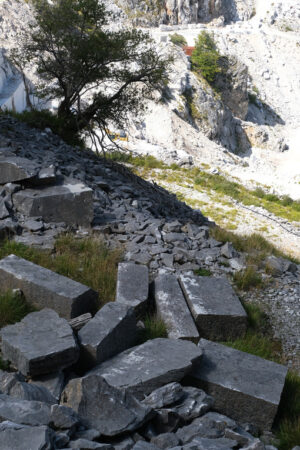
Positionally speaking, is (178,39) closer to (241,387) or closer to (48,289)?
(48,289)

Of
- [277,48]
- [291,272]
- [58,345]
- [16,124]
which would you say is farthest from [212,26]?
[58,345]

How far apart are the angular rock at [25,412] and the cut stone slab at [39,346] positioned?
54 centimetres

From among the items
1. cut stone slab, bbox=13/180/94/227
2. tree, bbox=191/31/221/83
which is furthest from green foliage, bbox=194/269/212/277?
tree, bbox=191/31/221/83

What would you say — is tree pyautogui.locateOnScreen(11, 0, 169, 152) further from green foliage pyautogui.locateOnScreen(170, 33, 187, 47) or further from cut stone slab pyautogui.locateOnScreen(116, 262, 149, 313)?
green foliage pyautogui.locateOnScreen(170, 33, 187, 47)

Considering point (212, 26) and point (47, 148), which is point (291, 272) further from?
point (212, 26)

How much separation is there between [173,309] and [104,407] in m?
1.89

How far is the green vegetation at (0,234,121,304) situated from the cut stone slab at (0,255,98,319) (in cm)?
49

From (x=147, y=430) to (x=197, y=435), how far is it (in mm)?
334

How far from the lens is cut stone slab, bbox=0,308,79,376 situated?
3.05 m

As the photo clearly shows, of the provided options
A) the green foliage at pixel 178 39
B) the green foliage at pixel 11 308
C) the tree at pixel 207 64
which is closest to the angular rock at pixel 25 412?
the green foliage at pixel 11 308

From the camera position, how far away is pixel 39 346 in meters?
3.15

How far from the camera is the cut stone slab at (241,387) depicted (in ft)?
11.1

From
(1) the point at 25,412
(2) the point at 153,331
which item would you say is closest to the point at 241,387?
(2) the point at 153,331

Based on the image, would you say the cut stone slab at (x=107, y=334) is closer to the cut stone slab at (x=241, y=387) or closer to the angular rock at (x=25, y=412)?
the cut stone slab at (x=241, y=387)
